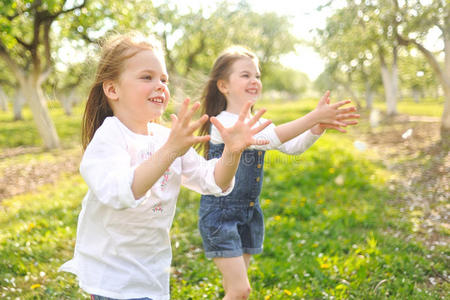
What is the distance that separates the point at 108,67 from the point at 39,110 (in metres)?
11.8

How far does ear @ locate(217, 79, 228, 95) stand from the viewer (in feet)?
9.98

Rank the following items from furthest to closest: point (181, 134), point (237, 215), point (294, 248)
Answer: point (294, 248) < point (237, 215) < point (181, 134)

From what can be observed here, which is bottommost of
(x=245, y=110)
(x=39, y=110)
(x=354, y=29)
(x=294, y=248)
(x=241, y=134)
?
(x=294, y=248)

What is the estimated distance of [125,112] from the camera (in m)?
1.93

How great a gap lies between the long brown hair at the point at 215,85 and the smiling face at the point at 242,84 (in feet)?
0.18

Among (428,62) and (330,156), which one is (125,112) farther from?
(428,62)

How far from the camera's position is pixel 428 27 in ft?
18.9

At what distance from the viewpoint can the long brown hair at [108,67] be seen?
6.32ft

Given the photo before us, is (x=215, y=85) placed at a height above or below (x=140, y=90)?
above

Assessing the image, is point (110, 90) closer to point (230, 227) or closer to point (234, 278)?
point (230, 227)

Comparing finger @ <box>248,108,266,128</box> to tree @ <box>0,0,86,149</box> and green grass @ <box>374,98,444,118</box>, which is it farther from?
tree @ <box>0,0,86,149</box>

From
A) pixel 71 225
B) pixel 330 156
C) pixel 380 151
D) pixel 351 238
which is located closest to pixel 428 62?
pixel 380 151

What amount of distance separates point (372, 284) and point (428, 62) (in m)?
6.93

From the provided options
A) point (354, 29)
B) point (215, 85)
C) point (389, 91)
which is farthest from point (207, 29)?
point (215, 85)
